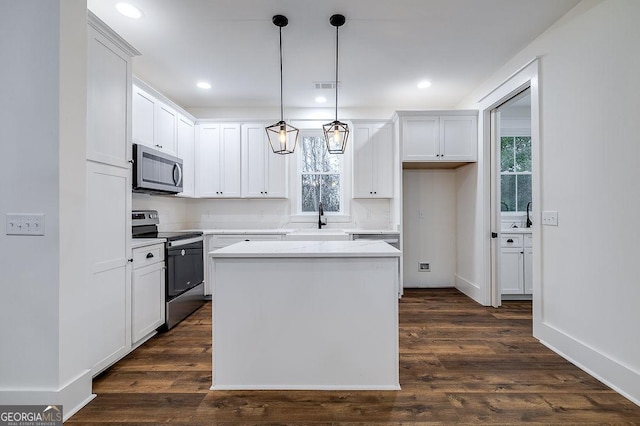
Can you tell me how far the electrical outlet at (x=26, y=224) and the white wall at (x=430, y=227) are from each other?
4.13m

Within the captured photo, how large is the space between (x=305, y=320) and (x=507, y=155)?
4.38 metres

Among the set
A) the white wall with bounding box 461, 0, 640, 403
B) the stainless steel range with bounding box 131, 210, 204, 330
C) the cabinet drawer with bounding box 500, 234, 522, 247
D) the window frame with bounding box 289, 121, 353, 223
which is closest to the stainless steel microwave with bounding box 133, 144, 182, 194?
the stainless steel range with bounding box 131, 210, 204, 330

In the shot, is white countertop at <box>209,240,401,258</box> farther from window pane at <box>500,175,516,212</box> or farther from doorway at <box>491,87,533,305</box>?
window pane at <box>500,175,516,212</box>

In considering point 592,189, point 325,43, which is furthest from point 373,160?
point 592,189

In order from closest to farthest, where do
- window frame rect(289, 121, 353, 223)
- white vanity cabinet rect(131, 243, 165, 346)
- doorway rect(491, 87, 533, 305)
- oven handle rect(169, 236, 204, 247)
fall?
1. white vanity cabinet rect(131, 243, 165, 346)
2. oven handle rect(169, 236, 204, 247)
3. doorway rect(491, 87, 533, 305)
4. window frame rect(289, 121, 353, 223)

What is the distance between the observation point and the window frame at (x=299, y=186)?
460cm

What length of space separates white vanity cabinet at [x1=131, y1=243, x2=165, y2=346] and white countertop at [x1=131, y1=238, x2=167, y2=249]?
0.10 feet

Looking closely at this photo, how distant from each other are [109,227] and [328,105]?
338cm

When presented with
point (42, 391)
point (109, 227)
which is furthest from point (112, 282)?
point (42, 391)

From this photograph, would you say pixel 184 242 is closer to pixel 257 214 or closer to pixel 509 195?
pixel 257 214

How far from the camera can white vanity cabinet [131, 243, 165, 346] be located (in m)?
2.52

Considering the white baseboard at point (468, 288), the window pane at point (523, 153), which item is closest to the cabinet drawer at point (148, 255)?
the white baseboard at point (468, 288)

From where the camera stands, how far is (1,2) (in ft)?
5.57

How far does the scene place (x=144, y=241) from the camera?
269 cm
